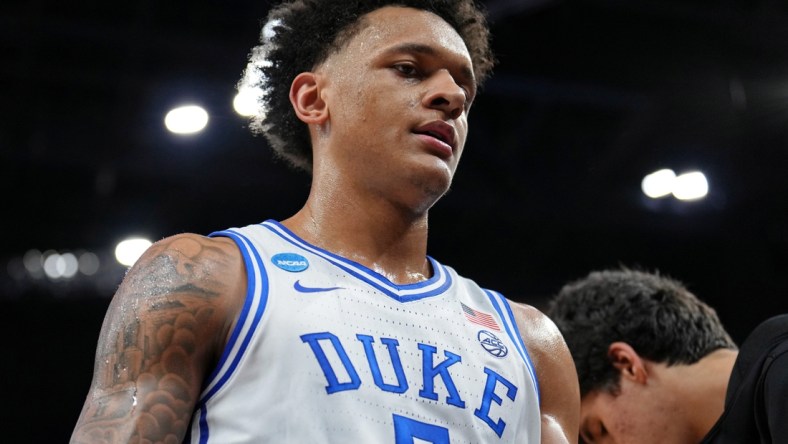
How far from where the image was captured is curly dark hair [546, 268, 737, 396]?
3020 millimetres

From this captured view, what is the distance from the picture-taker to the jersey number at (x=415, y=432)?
1.81 m

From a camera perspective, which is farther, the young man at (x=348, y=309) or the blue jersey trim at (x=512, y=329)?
the blue jersey trim at (x=512, y=329)

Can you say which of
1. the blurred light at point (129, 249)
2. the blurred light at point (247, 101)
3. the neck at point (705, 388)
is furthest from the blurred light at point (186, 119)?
the neck at point (705, 388)

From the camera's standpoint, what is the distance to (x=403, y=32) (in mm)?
2348

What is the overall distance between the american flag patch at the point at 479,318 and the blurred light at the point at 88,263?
7039 mm

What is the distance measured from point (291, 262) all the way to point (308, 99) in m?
0.58

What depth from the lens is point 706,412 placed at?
113 inches

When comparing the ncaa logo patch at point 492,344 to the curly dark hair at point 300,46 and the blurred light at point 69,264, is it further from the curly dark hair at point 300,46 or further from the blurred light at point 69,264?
the blurred light at point 69,264

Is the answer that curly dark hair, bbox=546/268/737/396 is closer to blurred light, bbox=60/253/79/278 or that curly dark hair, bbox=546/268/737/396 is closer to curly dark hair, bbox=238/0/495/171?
curly dark hair, bbox=238/0/495/171

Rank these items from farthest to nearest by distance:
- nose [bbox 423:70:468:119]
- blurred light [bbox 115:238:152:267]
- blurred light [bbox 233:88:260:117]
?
blurred light [bbox 115:238:152:267] → blurred light [bbox 233:88:260:117] → nose [bbox 423:70:468:119]

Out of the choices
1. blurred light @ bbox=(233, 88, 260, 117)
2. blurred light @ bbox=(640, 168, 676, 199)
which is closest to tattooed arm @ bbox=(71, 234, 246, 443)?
blurred light @ bbox=(233, 88, 260, 117)

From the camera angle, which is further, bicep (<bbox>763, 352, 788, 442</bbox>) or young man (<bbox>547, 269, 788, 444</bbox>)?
young man (<bbox>547, 269, 788, 444</bbox>)

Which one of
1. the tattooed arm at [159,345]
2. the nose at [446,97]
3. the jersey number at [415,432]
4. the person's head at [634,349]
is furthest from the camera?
the person's head at [634,349]

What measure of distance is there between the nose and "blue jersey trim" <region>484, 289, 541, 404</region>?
0.43 meters
